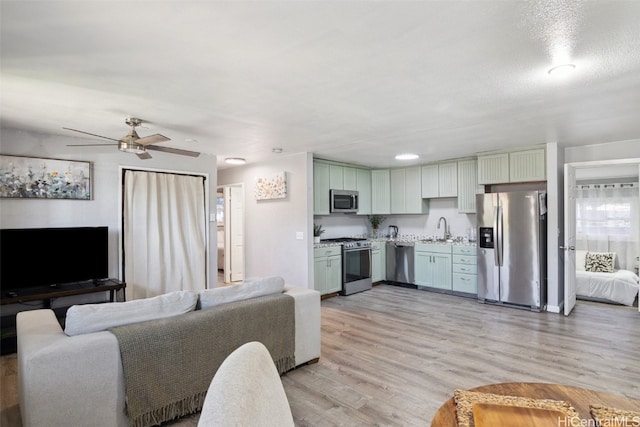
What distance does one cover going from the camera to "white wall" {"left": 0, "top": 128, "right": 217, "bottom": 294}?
3791 millimetres

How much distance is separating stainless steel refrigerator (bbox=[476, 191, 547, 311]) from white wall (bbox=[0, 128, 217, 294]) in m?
4.75

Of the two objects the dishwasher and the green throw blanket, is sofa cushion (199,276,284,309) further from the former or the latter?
the dishwasher

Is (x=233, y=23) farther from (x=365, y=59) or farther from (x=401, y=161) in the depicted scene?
(x=401, y=161)

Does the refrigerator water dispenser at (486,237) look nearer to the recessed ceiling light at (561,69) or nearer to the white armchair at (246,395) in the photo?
the recessed ceiling light at (561,69)

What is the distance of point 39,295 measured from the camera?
3512 millimetres

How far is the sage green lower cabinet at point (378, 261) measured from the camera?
6598mm

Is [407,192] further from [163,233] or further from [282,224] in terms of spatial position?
[163,233]

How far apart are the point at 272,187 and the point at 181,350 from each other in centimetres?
384

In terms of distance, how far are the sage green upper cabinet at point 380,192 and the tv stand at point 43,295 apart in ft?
15.4

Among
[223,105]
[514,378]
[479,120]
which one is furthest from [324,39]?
[514,378]

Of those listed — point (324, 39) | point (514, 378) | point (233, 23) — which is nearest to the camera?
point (233, 23)

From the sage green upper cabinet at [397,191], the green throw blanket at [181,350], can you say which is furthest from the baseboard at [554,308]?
the green throw blanket at [181,350]

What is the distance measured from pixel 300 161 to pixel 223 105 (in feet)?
8.05

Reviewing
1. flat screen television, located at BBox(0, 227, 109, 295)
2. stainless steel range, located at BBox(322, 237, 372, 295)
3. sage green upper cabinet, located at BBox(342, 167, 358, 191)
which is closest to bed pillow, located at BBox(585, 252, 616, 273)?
stainless steel range, located at BBox(322, 237, 372, 295)
